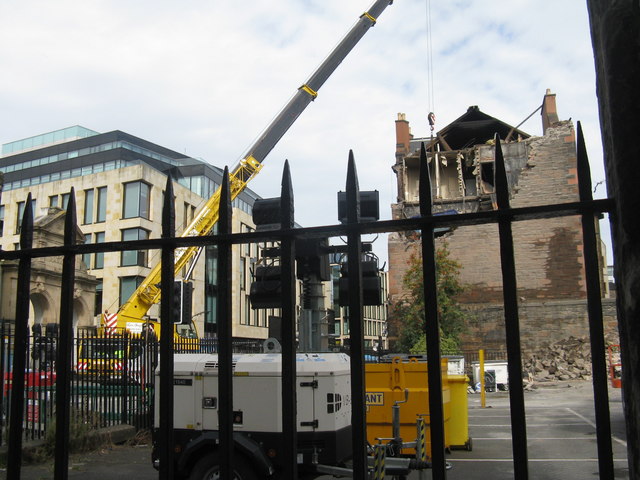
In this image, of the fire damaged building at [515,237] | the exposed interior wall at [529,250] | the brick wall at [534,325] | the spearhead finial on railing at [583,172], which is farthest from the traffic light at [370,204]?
the brick wall at [534,325]

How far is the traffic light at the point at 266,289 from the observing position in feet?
18.6

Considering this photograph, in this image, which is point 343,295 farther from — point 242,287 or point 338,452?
point 242,287

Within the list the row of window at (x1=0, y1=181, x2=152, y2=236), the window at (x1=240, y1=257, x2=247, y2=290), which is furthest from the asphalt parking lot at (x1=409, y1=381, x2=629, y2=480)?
the window at (x1=240, y1=257, x2=247, y2=290)

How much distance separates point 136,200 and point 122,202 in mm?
1236

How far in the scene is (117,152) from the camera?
176 ft

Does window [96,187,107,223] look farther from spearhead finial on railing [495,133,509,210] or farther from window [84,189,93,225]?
spearhead finial on railing [495,133,509,210]

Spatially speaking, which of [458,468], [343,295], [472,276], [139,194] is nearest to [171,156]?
[139,194]

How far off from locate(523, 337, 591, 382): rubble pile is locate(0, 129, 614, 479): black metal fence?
2712 cm

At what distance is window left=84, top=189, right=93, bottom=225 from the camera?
153 feet

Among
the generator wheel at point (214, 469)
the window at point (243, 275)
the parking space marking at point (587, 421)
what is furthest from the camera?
the window at point (243, 275)

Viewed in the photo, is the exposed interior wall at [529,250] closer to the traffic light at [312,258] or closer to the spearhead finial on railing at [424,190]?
the traffic light at [312,258]

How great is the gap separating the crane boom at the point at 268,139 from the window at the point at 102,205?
25481 mm

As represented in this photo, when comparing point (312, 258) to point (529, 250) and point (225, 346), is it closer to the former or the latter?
point (225, 346)

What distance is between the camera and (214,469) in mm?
6848
